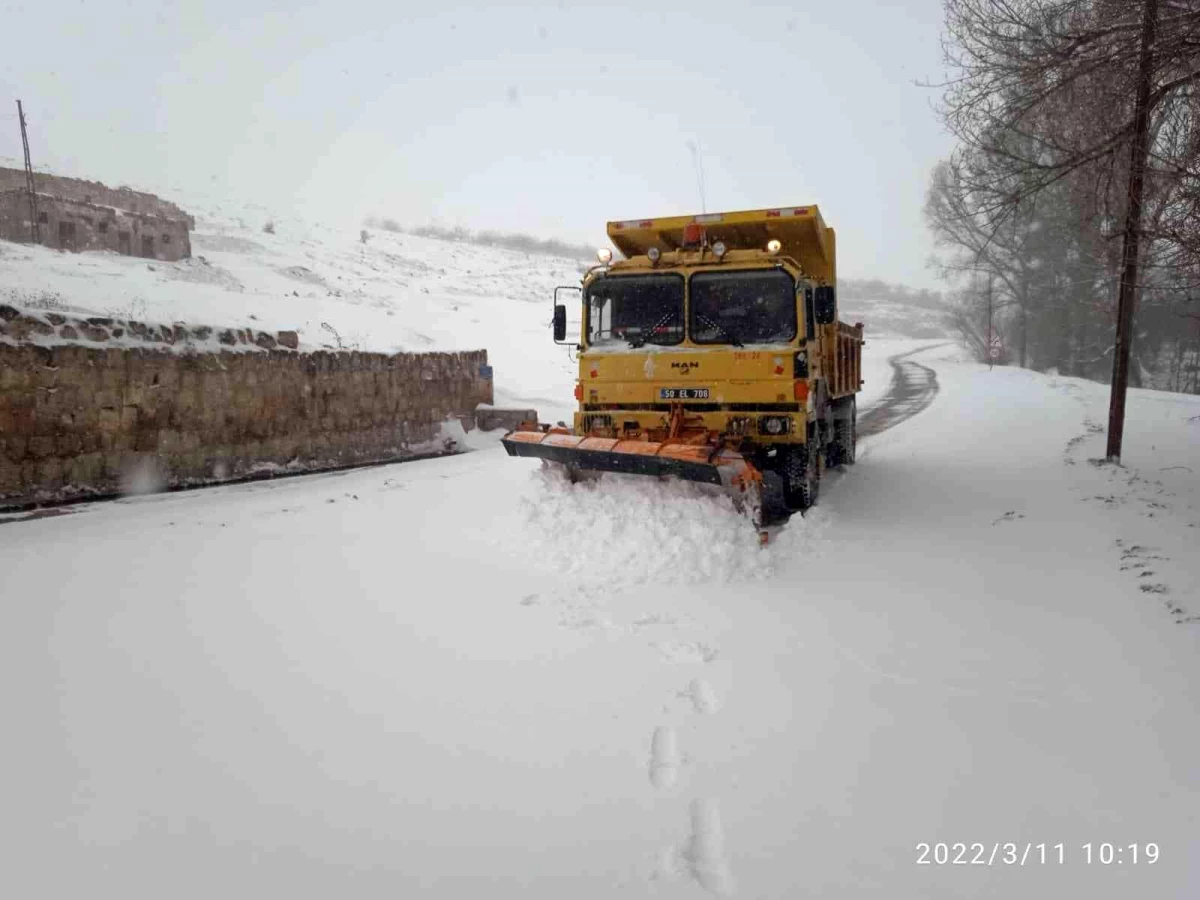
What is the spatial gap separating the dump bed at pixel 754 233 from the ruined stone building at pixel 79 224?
22.7 m

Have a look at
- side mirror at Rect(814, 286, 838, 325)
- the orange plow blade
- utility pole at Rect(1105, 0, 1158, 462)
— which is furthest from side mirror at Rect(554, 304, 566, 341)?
utility pole at Rect(1105, 0, 1158, 462)

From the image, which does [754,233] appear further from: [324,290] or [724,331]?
[324,290]

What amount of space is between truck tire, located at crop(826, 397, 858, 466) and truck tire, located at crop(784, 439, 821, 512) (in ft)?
7.52

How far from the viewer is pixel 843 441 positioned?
34.7ft

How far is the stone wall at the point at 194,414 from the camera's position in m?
7.77

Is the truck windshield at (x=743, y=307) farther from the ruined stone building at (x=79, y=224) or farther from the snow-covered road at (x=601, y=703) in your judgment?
the ruined stone building at (x=79, y=224)

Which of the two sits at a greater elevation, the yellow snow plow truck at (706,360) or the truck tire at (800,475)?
the yellow snow plow truck at (706,360)

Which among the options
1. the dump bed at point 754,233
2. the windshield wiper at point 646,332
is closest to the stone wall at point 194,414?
the dump bed at point 754,233

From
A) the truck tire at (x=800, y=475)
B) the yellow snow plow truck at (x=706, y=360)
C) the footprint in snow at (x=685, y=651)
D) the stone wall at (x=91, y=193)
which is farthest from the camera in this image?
the stone wall at (x=91, y=193)

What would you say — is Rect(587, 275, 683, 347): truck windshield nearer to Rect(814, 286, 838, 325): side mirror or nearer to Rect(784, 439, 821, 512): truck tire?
Rect(814, 286, 838, 325): side mirror

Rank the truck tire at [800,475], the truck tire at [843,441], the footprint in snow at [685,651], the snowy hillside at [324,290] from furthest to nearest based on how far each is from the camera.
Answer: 1. the snowy hillside at [324,290]
2. the truck tire at [843,441]
3. the truck tire at [800,475]
4. the footprint in snow at [685,651]

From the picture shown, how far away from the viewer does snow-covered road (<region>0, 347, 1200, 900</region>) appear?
2.55 m

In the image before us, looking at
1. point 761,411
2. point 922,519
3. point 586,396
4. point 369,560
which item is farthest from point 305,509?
point 922,519

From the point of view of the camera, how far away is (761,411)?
6969mm
